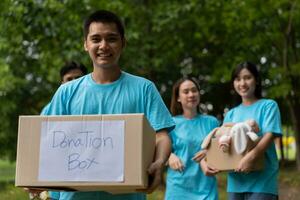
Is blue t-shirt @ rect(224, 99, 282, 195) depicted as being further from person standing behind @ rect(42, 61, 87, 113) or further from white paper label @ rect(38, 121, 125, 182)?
white paper label @ rect(38, 121, 125, 182)

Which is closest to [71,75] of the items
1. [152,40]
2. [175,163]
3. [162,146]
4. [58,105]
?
[175,163]

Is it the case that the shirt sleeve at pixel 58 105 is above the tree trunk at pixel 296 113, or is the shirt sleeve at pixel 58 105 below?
below

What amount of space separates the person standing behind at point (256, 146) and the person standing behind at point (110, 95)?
159 cm

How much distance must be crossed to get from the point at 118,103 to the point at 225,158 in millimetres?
1753

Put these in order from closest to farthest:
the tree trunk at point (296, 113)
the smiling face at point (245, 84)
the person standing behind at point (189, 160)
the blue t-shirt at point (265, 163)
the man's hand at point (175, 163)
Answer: the blue t-shirt at point (265, 163) < the smiling face at point (245, 84) < the man's hand at point (175, 163) < the person standing behind at point (189, 160) < the tree trunk at point (296, 113)

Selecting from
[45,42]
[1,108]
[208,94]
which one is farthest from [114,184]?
[208,94]

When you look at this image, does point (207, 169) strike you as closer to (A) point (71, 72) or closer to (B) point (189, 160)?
(B) point (189, 160)

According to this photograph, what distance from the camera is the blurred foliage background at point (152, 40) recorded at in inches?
407

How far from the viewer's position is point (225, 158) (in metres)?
4.27

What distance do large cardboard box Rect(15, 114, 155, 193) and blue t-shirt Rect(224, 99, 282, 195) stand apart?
1.90m

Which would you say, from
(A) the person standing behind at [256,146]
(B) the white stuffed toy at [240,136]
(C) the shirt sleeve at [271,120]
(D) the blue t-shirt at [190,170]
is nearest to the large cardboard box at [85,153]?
(B) the white stuffed toy at [240,136]

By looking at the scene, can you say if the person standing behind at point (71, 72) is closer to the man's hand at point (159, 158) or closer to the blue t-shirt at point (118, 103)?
the blue t-shirt at point (118, 103)

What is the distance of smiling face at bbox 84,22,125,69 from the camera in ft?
8.93

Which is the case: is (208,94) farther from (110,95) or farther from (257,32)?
(110,95)
